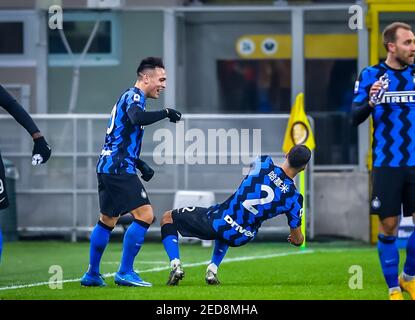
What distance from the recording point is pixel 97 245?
11.6 m

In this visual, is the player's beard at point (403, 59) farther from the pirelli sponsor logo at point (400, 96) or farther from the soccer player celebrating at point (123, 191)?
the soccer player celebrating at point (123, 191)

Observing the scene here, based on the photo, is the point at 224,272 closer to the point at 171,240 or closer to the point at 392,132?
the point at 171,240

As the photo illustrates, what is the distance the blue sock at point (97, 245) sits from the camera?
37.9ft

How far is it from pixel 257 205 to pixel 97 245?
1.45 m

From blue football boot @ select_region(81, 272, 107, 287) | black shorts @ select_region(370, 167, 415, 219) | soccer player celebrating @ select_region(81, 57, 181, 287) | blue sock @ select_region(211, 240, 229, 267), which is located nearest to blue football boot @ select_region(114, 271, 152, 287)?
soccer player celebrating @ select_region(81, 57, 181, 287)

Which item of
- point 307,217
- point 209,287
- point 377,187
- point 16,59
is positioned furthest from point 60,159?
point 377,187

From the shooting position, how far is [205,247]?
17.8 m

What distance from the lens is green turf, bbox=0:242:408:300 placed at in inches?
416

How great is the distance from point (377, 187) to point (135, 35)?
34.3 ft

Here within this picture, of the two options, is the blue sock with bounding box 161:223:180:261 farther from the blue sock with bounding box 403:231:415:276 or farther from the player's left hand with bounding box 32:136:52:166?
the blue sock with bounding box 403:231:415:276

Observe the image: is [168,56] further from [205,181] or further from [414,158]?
[414,158]

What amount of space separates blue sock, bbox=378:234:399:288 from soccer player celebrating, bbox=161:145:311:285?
1404mm

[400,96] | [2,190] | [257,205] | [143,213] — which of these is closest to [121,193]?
[143,213]

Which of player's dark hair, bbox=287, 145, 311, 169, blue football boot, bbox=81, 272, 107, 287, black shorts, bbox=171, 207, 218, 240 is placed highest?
player's dark hair, bbox=287, 145, 311, 169
